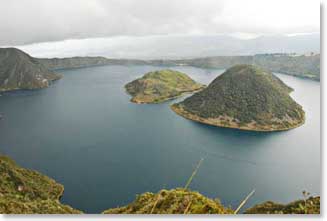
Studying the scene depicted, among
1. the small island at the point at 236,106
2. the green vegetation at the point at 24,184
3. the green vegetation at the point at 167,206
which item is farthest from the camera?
the small island at the point at 236,106

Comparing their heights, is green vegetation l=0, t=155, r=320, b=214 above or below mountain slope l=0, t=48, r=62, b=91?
below

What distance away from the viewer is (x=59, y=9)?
5.92 metres

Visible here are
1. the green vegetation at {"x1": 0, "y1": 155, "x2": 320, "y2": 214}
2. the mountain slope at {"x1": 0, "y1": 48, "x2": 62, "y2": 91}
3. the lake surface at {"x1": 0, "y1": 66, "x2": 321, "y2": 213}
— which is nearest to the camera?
the green vegetation at {"x1": 0, "y1": 155, "x2": 320, "y2": 214}

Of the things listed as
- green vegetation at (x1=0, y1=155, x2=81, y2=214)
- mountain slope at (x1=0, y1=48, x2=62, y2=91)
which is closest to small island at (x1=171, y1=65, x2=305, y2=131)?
mountain slope at (x1=0, y1=48, x2=62, y2=91)

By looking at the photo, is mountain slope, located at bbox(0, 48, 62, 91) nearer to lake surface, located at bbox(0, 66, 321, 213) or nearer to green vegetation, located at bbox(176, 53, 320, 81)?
lake surface, located at bbox(0, 66, 321, 213)

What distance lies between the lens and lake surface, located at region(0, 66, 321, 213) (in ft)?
30.2

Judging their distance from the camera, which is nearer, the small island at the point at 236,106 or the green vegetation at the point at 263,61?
the green vegetation at the point at 263,61

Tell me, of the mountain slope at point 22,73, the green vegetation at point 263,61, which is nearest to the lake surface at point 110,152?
the green vegetation at point 263,61

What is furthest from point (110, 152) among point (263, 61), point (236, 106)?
point (236, 106)

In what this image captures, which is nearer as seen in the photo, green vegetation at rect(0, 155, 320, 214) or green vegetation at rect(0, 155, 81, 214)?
green vegetation at rect(0, 155, 320, 214)

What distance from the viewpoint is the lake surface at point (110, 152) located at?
9203mm

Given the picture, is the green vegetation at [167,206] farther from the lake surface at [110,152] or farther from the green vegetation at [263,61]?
the green vegetation at [263,61]

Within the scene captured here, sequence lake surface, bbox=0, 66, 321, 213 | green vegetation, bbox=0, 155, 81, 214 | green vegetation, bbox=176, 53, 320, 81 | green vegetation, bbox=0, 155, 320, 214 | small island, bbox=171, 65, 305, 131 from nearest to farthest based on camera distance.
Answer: green vegetation, bbox=0, 155, 320, 214 < green vegetation, bbox=0, 155, 81, 214 < green vegetation, bbox=176, 53, 320, 81 < lake surface, bbox=0, 66, 321, 213 < small island, bbox=171, 65, 305, 131

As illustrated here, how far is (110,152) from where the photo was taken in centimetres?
1223
